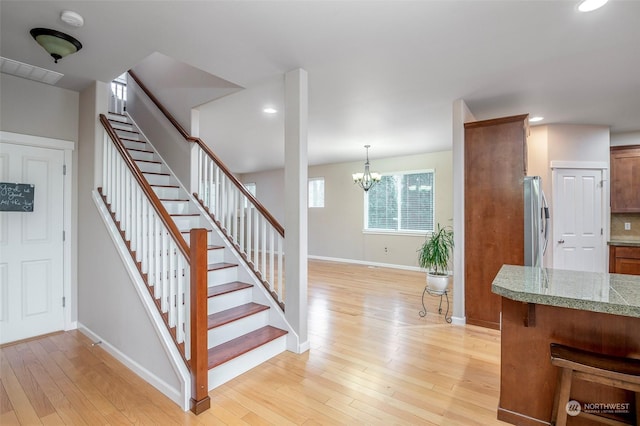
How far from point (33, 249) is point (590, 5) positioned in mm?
4965

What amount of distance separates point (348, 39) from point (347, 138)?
10.0 ft

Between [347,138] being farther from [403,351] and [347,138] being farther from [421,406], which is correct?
[421,406]

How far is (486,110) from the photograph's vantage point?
12.8 ft

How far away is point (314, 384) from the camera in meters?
2.28

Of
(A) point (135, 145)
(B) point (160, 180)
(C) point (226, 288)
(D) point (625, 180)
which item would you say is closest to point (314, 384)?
(C) point (226, 288)

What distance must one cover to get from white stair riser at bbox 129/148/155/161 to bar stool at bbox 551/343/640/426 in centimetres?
471

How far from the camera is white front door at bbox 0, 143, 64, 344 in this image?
2893 millimetres

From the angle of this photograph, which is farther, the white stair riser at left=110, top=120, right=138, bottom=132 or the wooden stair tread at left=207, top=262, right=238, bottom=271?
Result: the white stair riser at left=110, top=120, right=138, bottom=132

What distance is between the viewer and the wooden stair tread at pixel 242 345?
2.31m

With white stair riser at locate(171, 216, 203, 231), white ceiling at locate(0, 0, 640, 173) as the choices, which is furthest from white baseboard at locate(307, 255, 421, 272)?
white stair riser at locate(171, 216, 203, 231)

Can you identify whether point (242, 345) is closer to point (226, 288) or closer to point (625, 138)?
point (226, 288)

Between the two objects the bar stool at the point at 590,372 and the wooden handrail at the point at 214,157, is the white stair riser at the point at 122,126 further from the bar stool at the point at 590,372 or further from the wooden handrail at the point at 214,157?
the bar stool at the point at 590,372

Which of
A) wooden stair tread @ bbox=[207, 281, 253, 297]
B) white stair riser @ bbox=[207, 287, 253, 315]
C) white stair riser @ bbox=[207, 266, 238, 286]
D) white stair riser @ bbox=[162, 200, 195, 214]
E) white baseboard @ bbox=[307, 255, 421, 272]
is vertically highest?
white stair riser @ bbox=[162, 200, 195, 214]

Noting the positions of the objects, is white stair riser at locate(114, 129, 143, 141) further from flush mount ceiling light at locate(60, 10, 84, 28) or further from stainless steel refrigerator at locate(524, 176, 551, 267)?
stainless steel refrigerator at locate(524, 176, 551, 267)
